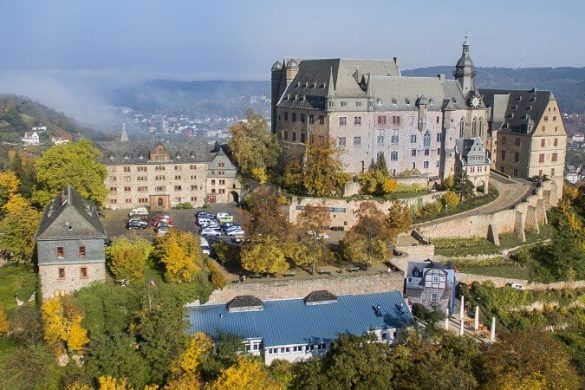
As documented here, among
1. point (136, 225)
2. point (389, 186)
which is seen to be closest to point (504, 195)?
point (389, 186)

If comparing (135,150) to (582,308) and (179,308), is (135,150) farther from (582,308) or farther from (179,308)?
(582,308)

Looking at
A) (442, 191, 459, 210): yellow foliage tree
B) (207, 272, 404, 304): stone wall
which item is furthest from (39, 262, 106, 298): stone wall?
(442, 191, 459, 210): yellow foliage tree

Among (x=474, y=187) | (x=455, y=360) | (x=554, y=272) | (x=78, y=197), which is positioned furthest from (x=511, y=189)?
(x=78, y=197)

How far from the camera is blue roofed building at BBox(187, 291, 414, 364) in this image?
124ft

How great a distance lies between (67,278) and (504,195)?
4332 cm

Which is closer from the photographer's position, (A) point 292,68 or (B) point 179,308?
(B) point 179,308

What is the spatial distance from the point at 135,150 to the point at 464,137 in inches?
1362

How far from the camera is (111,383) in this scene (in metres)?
31.2

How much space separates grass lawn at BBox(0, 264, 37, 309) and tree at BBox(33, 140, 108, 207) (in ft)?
30.4

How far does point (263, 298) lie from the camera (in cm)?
4150

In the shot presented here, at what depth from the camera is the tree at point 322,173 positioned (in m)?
55.6

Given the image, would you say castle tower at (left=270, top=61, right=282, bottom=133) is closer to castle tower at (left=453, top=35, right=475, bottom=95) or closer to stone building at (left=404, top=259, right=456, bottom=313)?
castle tower at (left=453, top=35, right=475, bottom=95)

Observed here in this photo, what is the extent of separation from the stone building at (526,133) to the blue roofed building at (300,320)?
3493 cm

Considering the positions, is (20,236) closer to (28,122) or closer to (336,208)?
(336,208)
